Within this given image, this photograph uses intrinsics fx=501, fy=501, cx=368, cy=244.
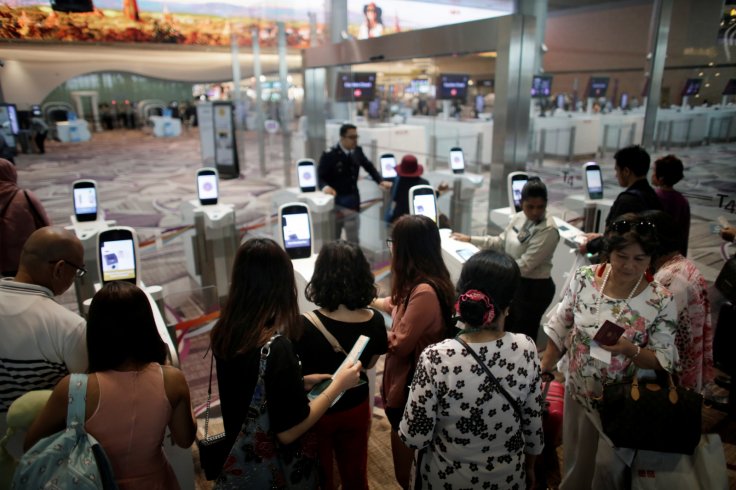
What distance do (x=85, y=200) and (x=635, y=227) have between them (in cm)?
480

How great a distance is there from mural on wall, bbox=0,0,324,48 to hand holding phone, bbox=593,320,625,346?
674 centimetres

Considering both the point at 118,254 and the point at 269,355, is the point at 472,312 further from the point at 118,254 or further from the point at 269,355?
the point at 118,254

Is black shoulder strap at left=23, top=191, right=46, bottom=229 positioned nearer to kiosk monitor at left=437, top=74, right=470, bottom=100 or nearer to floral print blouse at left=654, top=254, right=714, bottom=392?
floral print blouse at left=654, top=254, right=714, bottom=392

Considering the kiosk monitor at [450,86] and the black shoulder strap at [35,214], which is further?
the kiosk monitor at [450,86]

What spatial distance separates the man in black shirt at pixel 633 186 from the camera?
10.6ft

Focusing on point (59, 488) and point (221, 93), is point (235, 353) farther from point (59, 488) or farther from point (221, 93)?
point (221, 93)

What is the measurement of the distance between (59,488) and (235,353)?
1.83 ft

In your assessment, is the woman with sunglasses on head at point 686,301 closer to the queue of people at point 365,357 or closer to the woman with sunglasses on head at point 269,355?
the queue of people at point 365,357

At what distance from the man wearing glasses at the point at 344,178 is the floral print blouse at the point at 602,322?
13.3 ft

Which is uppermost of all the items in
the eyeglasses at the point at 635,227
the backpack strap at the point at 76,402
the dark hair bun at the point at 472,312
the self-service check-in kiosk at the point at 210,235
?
the eyeglasses at the point at 635,227

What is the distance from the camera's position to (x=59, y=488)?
1.32 meters

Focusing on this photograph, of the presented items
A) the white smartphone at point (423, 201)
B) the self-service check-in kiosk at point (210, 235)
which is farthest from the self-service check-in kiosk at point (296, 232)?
the self-service check-in kiosk at point (210, 235)

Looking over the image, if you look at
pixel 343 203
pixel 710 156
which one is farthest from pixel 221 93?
pixel 710 156

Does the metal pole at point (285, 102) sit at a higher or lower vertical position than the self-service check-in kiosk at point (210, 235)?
higher
